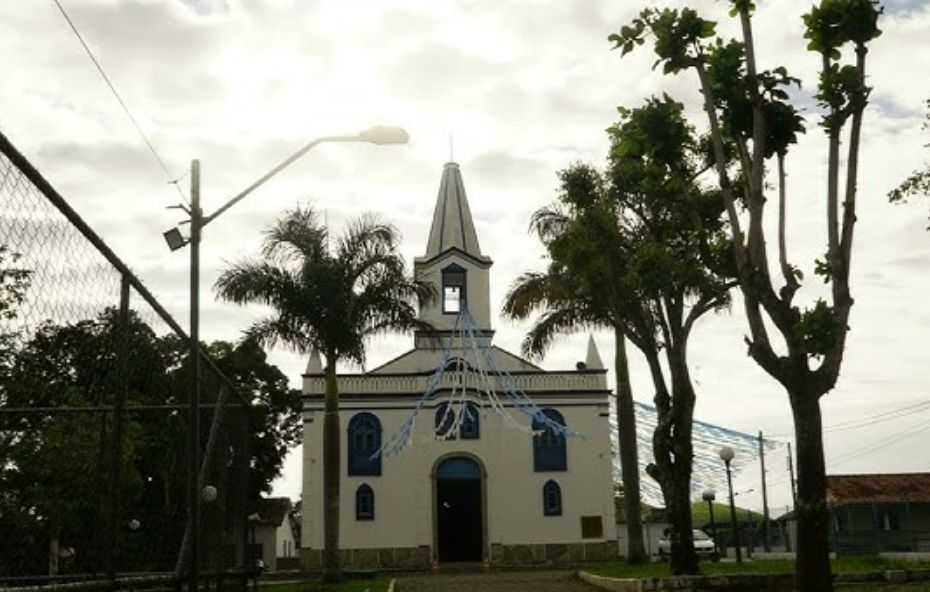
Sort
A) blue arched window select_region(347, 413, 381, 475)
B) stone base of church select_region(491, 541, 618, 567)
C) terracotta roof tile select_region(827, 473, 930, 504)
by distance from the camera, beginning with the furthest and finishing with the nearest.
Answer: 1. terracotta roof tile select_region(827, 473, 930, 504)
2. blue arched window select_region(347, 413, 381, 475)
3. stone base of church select_region(491, 541, 618, 567)

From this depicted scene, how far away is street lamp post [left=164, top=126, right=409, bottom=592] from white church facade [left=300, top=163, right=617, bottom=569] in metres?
26.3

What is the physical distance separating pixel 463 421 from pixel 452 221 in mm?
9700

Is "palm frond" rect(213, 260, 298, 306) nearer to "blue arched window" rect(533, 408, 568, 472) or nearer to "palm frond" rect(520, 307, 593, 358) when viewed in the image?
"palm frond" rect(520, 307, 593, 358)

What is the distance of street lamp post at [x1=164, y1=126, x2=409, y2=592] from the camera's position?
32.5ft

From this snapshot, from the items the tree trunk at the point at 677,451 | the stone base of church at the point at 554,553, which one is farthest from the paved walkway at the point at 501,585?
the stone base of church at the point at 554,553

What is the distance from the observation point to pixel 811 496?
13000 mm

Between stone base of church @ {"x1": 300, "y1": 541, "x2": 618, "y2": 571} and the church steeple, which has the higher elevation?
the church steeple

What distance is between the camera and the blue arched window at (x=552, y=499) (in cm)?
3850

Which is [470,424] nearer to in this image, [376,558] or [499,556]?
[499,556]

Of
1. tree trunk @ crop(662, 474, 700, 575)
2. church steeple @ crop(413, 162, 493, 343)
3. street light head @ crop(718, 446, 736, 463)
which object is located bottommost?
tree trunk @ crop(662, 474, 700, 575)

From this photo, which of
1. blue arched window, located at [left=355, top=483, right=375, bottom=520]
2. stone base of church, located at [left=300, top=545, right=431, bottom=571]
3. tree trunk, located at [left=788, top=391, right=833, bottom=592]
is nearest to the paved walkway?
tree trunk, located at [left=788, top=391, right=833, bottom=592]

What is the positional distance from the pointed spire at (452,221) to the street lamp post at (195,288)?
1249 inches

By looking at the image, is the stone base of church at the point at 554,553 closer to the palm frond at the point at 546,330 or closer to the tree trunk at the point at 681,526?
the palm frond at the point at 546,330

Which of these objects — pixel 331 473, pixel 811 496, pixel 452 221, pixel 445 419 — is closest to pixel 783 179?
pixel 811 496
